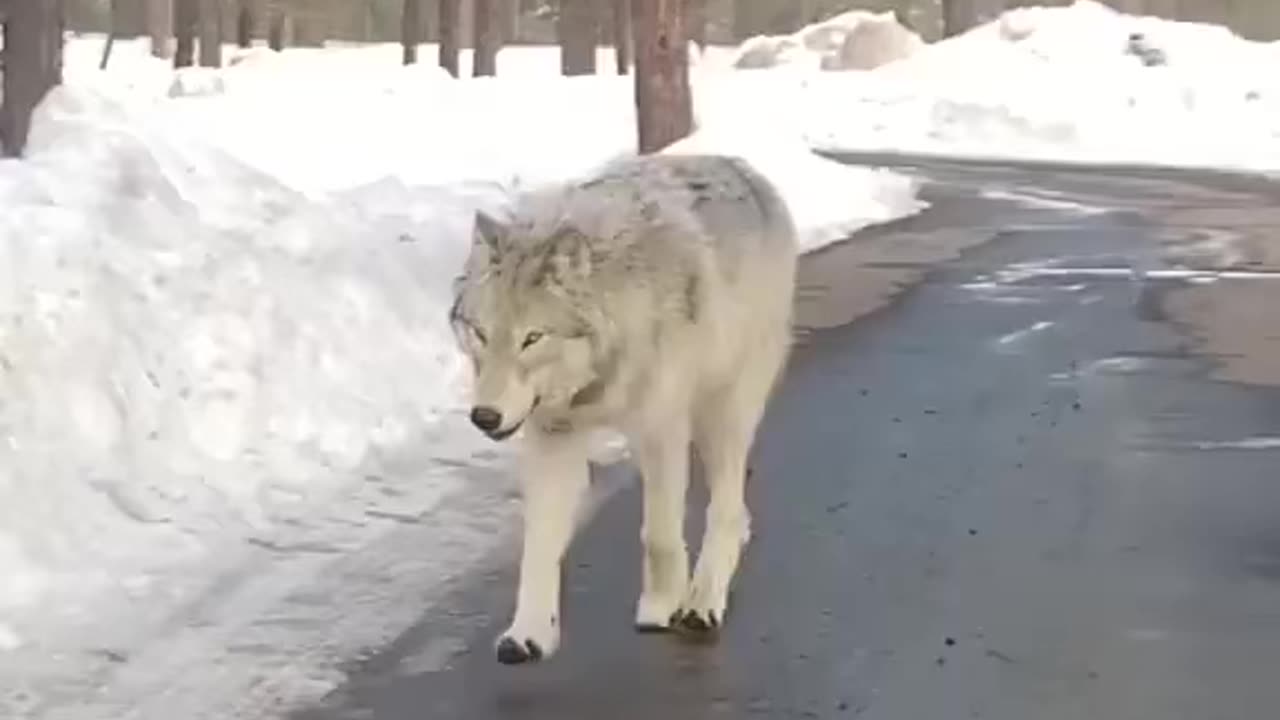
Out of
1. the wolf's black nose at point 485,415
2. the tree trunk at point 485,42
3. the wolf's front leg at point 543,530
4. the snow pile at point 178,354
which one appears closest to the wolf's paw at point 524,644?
the wolf's front leg at point 543,530

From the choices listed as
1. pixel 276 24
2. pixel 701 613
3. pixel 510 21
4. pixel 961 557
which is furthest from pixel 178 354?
pixel 510 21

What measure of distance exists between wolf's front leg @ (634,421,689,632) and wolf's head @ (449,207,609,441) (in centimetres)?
54

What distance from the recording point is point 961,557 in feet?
26.6

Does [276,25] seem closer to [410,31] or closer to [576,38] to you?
[410,31]

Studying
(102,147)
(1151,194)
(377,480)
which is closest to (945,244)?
(1151,194)

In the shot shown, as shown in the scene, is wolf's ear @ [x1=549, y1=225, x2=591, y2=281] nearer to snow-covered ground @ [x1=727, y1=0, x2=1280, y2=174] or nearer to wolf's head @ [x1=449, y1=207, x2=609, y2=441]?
wolf's head @ [x1=449, y1=207, x2=609, y2=441]

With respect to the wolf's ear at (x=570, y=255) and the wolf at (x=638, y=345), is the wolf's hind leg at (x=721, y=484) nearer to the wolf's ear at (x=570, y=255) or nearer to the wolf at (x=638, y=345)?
the wolf at (x=638, y=345)

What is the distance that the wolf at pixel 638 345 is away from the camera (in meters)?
6.10

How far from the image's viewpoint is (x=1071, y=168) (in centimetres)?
3528

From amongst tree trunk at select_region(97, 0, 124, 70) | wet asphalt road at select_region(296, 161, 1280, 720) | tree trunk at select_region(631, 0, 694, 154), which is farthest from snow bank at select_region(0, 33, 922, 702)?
tree trunk at select_region(97, 0, 124, 70)

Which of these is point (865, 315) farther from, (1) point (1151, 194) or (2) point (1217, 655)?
(1) point (1151, 194)

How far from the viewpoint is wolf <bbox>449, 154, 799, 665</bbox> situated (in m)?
6.10

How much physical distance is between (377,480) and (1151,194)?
2129 centimetres

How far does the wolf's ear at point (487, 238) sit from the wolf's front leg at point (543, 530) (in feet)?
1.87
